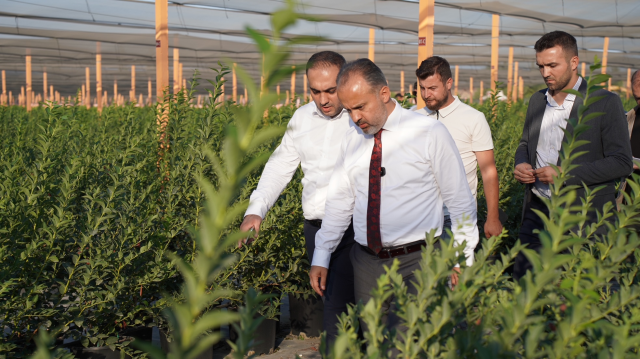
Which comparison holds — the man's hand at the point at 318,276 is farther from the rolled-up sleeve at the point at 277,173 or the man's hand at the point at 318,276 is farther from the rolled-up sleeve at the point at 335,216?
the rolled-up sleeve at the point at 277,173

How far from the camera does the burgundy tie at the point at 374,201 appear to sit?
236cm

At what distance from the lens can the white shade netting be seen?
11055 millimetres

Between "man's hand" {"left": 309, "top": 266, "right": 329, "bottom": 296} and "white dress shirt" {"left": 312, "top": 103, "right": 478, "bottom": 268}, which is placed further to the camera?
"man's hand" {"left": 309, "top": 266, "right": 329, "bottom": 296}

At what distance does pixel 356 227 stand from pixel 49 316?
1.65m

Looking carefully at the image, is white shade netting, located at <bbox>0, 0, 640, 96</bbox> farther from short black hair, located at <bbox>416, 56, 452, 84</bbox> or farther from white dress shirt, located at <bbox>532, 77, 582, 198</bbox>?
white dress shirt, located at <bbox>532, 77, 582, 198</bbox>

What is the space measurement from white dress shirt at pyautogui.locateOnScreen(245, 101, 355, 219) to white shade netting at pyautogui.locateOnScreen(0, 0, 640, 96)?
18.0 feet

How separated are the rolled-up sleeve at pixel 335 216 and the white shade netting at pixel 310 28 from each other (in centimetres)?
590

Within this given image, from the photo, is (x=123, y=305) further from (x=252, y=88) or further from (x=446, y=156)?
(x=252, y=88)

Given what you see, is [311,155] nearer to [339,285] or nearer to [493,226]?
[339,285]

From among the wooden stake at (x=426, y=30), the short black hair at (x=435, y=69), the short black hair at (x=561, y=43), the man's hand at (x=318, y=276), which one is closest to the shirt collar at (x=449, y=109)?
the short black hair at (x=435, y=69)

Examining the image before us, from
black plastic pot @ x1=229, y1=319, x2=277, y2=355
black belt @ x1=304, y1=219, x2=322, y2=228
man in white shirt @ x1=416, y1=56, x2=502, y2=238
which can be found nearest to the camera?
black belt @ x1=304, y1=219, x2=322, y2=228

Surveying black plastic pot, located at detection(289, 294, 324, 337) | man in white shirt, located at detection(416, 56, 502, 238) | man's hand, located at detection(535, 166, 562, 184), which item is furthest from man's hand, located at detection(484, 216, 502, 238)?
black plastic pot, located at detection(289, 294, 324, 337)

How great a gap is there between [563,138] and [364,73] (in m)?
1.24

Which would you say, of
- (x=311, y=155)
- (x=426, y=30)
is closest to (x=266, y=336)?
(x=311, y=155)
